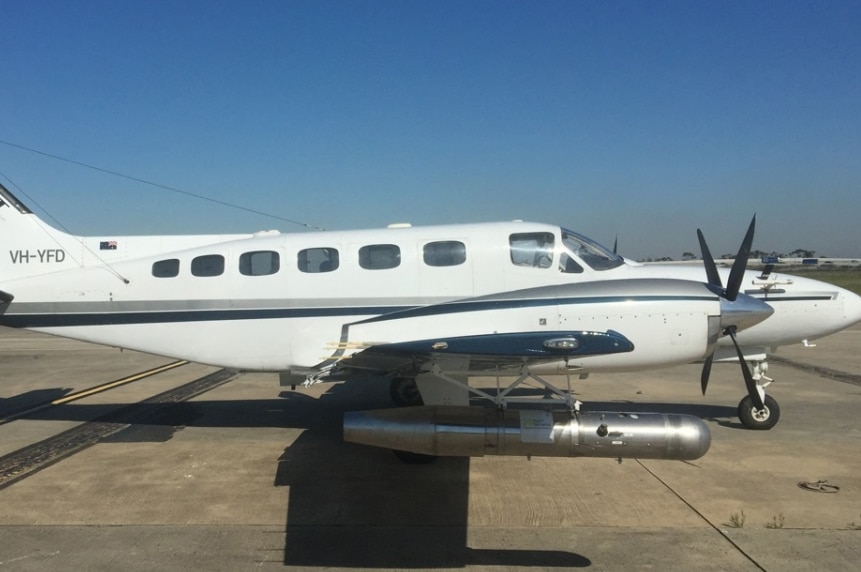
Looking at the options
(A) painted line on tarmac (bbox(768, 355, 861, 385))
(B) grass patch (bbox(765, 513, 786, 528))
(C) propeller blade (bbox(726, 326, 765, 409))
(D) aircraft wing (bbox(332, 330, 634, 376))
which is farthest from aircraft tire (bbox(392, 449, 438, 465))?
→ (A) painted line on tarmac (bbox(768, 355, 861, 385))

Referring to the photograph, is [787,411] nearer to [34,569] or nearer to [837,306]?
[837,306]

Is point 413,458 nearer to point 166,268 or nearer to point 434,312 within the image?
point 434,312

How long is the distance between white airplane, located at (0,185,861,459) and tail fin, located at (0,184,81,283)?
0.02 m

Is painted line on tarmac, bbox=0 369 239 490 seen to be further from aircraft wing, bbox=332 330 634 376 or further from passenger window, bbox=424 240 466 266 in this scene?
passenger window, bbox=424 240 466 266

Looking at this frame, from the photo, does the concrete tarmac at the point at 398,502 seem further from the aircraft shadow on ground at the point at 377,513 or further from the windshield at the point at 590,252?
the windshield at the point at 590,252

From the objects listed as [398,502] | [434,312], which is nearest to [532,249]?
[434,312]

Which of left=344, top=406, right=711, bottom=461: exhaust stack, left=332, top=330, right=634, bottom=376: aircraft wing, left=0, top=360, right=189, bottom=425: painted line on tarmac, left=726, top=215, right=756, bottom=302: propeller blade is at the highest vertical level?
left=726, top=215, right=756, bottom=302: propeller blade

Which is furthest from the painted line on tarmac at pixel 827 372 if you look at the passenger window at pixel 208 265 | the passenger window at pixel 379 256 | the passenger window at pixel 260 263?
the passenger window at pixel 208 265

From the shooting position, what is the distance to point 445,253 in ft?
26.4

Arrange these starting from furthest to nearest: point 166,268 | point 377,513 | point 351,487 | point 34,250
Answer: point 34,250 < point 166,268 < point 351,487 < point 377,513

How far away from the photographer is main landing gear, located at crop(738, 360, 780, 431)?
8703 millimetres

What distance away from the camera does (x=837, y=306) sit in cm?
862

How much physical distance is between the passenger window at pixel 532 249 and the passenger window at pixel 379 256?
1.56 m

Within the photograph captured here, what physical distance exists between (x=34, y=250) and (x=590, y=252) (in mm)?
8304
